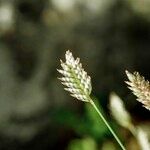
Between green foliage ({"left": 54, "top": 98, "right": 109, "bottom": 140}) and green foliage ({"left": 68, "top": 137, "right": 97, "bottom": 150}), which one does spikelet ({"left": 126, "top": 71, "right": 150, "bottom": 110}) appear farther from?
green foliage ({"left": 54, "top": 98, "right": 109, "bottom": 140})

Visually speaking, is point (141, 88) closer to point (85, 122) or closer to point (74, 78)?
point (74, 78)

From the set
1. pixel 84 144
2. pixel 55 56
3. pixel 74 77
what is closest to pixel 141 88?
pixel 74 77

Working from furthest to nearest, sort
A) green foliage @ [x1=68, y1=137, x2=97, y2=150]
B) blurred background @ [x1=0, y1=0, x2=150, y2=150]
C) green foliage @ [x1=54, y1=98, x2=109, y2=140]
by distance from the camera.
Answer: blurred background @ [x1=0, y1=0, x2=150, y2=150] < green foliage @ [x1=54, y1=98, x2=109, y2=140] < green foliage @ [x1=68, y1=137, x2=97, y2=150]

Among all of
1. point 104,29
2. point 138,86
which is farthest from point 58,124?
point 138,86

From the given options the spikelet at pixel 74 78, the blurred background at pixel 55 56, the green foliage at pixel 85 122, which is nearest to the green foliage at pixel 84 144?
the green foliage at pixel 85 122

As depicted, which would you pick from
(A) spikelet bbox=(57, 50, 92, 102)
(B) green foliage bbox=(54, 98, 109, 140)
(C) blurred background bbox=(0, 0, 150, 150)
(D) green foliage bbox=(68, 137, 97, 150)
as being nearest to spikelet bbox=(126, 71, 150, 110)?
(A) spikelet bbox=(57, 50, 92, 102)

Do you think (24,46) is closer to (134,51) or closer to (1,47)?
(1,47)
